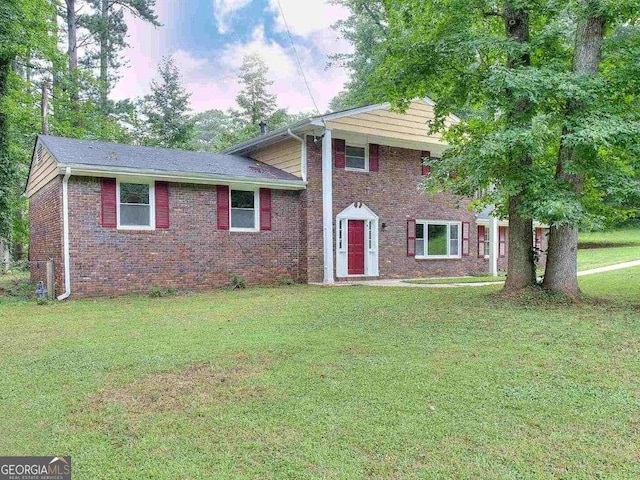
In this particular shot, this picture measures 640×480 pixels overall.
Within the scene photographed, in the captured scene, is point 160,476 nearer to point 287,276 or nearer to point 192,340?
point 192,340

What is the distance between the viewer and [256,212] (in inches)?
518

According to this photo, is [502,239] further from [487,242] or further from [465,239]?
[465,239]

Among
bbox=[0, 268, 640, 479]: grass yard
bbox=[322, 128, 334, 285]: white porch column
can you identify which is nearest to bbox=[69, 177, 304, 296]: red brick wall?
bbox=[322, 128, 334, 285]: white porch column

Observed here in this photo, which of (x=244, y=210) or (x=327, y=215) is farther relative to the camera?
(x=327, y=215)

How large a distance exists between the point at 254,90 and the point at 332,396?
32.4m

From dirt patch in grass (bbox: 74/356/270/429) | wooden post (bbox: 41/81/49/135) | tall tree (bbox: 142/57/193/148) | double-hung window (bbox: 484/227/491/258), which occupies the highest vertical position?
tall tree (bbox: 142/57/193/148)

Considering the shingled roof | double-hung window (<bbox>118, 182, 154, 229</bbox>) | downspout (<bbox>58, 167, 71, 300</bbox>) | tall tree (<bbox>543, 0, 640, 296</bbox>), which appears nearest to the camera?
tall tree (<bbox>543, 0, 640, 296</bbox>)

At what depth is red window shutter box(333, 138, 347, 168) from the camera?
1395 cm

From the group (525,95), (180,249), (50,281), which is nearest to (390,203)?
(180,249)

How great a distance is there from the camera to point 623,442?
294cm

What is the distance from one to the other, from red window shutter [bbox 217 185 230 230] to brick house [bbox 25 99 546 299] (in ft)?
0.09

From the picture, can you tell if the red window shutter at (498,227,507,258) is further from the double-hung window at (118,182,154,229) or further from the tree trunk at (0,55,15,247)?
the tree trunk at (0,55,15,247)

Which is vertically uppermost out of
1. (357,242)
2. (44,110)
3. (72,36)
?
(72,36)

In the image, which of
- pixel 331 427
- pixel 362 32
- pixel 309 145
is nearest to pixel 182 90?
pixel 362 32
